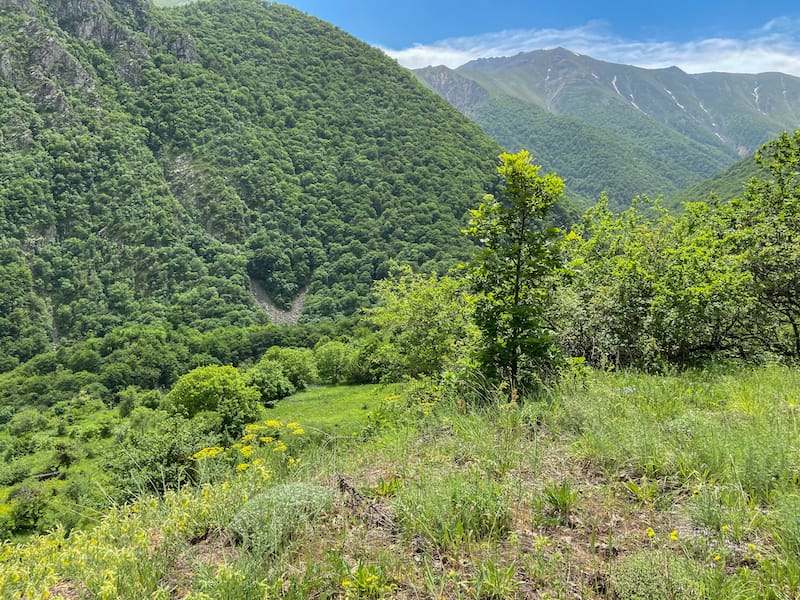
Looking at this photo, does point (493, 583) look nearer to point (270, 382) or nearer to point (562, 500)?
point (562, 500)

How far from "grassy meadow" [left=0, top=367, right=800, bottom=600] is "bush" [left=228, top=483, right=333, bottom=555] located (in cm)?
1

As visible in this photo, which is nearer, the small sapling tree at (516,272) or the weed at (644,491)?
the weed at (644,491)

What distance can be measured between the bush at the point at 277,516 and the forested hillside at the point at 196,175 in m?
94.2

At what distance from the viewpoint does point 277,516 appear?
10.1ft

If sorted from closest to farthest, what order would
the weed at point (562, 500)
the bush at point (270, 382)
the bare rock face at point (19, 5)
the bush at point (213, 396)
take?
the weed at point (562, 500) → the bush at point (213, 396) → the bush at point (270, 382) → the bare rock face at point (19, 5)

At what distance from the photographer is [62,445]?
169ft

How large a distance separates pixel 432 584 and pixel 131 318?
11274 centimetres

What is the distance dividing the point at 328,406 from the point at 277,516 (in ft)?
169

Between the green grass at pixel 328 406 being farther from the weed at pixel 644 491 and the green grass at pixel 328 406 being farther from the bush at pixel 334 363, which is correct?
the weed at pixel 644 491

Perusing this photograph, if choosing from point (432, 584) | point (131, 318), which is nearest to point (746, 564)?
point (432, 584)

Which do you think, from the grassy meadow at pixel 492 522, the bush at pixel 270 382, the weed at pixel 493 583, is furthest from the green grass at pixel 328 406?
the weed at pixel 493 583

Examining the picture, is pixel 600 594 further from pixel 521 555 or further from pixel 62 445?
pixel 62 445

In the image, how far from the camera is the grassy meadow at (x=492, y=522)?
248cm

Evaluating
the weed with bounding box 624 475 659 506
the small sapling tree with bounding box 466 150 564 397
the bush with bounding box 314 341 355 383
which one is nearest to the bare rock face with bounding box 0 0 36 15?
the bush with bounding box 314 341 355 383
